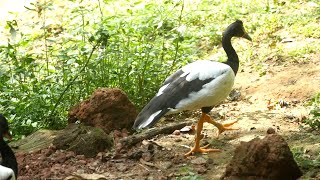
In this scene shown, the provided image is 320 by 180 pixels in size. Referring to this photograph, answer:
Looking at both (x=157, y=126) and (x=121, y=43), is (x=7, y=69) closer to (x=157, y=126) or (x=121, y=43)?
(x=121, y=43)

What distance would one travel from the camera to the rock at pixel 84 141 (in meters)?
6.21

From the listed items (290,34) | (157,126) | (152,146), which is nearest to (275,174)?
(152,146)

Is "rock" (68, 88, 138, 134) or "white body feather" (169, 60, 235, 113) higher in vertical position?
"white body feather" (169, 60, 235, 113)

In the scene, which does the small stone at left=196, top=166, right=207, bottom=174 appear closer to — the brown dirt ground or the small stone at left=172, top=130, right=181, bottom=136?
the brown dirt ground

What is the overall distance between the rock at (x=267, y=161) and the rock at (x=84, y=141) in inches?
70.4

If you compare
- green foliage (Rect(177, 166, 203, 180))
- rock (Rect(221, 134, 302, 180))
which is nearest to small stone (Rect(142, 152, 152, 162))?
green foliage (Rect(177, 166, 203, 180))

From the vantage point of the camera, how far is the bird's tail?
6090 mm

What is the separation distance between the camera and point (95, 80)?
25.1ft

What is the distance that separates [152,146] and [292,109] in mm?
1987

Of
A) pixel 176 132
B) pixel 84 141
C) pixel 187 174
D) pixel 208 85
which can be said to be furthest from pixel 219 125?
pixel 84 141

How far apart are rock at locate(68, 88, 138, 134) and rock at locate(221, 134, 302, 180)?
2.26 m

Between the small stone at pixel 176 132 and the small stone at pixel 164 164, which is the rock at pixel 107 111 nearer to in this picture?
the small stone at pixel 176 132

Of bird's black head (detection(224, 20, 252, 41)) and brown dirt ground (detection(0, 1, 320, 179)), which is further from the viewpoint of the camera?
bird's black head (detection(224, 20, 252, 41))

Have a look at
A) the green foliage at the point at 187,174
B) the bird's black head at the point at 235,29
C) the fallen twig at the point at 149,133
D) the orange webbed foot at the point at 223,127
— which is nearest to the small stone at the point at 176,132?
the fallen twig at the point at 149,133
